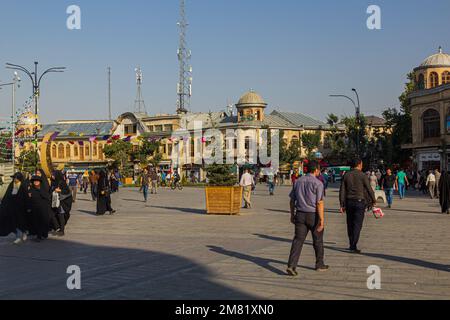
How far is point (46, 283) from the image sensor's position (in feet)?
29.2

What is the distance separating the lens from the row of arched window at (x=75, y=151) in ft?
307

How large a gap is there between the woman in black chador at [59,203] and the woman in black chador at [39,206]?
52 cm

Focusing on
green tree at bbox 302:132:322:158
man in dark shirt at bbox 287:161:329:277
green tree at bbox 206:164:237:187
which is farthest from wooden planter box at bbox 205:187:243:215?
green tree at bbox 302:132:322:158

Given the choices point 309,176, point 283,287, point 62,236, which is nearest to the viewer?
point 283,287

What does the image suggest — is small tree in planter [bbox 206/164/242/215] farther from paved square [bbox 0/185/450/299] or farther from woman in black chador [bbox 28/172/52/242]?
woman in black chador [bbox 28/172/52/242]

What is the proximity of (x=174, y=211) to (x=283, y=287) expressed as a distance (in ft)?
51.9

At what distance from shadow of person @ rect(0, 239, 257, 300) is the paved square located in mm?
13

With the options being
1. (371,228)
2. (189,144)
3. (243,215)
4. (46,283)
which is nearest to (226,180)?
(243,215)

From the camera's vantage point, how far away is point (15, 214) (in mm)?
14062

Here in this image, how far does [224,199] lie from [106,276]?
40.1 ft

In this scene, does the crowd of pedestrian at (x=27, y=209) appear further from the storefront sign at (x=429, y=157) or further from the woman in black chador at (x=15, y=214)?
the storefront sign at (x=429, y=157)

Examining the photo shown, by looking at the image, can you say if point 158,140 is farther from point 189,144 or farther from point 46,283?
point 46,283

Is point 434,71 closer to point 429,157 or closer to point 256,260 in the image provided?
point 429,157

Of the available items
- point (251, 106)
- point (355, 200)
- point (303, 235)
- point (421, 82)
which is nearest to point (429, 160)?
point (421, 82)
